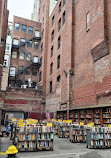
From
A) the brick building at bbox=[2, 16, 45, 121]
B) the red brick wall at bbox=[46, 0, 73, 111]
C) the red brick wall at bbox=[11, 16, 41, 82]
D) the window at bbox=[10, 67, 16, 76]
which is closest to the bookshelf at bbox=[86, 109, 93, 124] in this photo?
the red brick wall at bbox=[46, 0, 73, 111]

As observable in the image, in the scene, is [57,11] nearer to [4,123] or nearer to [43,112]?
[43,112]

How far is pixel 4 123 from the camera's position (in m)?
24.3

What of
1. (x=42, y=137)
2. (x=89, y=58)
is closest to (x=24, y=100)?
(x=89, y=58)

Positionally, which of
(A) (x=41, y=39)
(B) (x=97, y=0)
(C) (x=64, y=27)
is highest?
(A) (x=41, y=39)

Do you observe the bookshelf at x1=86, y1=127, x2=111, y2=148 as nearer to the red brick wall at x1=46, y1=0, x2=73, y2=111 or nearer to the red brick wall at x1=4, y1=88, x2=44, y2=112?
the red brick wall at x1=46, y1=0, x2=73, y2=111

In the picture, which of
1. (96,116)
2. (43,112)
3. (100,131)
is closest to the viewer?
(100,131)

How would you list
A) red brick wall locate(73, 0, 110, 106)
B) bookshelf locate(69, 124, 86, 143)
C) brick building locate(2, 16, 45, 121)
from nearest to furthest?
bookshelf locate(69, 124, 86, 143)
red brick wall locate(73, 0, 110, 106)
brick building locate(2, 16, 45, 121)

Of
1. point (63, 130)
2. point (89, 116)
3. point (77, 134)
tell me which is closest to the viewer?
point (77, 134)

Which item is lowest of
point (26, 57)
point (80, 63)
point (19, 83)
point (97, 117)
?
point (97, 117)

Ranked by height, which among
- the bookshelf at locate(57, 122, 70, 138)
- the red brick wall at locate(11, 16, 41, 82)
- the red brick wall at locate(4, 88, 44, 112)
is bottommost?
the bookshelf at locate(57, 122, 70, 138)

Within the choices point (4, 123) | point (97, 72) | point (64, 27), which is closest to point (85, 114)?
point (97, 72)

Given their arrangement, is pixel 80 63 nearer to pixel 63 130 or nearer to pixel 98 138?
pixel 63 130

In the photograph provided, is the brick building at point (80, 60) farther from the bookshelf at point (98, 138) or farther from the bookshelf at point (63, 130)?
the bookshelf at point (98, 138)

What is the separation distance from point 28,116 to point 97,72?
16.2 meters
